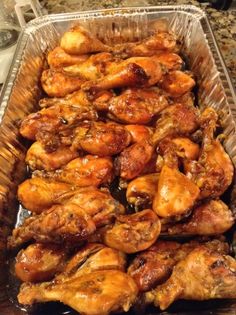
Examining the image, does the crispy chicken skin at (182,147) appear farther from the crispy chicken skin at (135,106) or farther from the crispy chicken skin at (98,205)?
the crispy chicken skin at (98,205)

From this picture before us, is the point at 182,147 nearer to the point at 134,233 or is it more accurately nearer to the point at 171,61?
the point at 134,233

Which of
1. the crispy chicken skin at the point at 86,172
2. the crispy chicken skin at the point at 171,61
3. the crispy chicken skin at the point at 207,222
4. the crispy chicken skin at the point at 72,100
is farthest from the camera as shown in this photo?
the crispy chicken skin at the point at 171,61

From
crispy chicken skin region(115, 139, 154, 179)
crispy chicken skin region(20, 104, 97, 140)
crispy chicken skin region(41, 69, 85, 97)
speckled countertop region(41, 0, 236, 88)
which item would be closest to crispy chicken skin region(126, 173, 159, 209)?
crispy chicken skin region(115, 139, 154, 179)

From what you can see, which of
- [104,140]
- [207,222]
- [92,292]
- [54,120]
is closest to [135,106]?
[104,140]

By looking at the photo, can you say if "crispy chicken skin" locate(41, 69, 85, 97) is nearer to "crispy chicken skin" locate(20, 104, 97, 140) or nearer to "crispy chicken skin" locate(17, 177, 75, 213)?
"crispy chicken skin" locate(20, 104, 97, 140)

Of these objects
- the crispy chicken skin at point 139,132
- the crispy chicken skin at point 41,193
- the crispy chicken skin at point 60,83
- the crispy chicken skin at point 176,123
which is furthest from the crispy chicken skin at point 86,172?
the crispy chicken skin at point 60,83

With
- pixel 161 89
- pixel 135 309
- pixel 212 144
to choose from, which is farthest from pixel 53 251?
pixel 161 89
